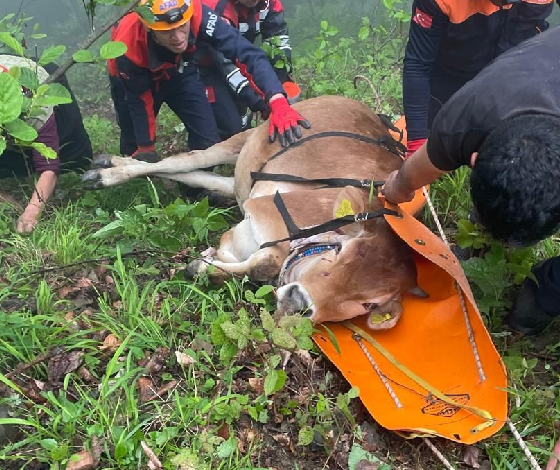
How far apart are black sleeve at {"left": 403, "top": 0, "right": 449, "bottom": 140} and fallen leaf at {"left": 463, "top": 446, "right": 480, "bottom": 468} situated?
2.10 m

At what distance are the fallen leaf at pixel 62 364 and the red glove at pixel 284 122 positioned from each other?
211cm

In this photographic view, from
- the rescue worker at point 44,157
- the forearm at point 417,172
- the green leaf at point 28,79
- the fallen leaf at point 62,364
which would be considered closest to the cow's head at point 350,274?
the forearm at point 417,172

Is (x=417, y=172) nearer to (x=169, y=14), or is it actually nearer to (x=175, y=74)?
(x=169, y=14)

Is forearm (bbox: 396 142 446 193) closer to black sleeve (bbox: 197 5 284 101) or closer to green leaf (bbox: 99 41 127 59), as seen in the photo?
green leaf (bbox: 99 41 127 59)

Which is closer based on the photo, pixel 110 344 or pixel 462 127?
pixel 462 127

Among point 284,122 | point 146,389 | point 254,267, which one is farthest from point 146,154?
point 146,389

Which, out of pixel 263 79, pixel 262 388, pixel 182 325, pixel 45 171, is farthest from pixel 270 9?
pixel 262 388

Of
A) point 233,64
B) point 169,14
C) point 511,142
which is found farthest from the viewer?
point 233,64

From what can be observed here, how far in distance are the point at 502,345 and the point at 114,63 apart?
372 centimetres

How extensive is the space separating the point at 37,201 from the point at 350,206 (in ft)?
7.99

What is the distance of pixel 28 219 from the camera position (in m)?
4.13

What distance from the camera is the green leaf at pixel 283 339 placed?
2521 mm

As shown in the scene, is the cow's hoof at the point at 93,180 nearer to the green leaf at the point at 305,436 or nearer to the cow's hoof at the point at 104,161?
the cow's hoof at the point at 104,161

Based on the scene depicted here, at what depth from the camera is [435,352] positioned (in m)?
3.01
